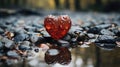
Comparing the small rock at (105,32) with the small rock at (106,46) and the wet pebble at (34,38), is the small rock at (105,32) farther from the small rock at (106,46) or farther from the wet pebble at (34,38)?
the wet pebble at (34,38)

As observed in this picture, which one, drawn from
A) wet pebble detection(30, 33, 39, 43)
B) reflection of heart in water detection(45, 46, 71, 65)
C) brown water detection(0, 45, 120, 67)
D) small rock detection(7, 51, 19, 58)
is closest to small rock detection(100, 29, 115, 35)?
brown water detection(0, 45, 120, 67)

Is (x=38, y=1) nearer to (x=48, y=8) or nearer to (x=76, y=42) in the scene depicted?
(x=48, y=8)

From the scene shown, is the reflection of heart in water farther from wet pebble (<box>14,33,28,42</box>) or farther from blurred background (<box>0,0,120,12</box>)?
blurred background (<box>0,0,120,12</box>)

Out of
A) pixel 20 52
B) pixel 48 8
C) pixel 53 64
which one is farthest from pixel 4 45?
pixel 48 8

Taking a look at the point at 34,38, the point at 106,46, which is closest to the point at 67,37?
the point at 34,38

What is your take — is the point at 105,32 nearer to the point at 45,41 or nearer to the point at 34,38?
the point at 45,41

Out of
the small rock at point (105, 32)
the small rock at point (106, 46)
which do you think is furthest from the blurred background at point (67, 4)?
the small rock at point (106, 46)

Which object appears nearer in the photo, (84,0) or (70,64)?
(70,64)

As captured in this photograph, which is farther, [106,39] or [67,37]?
[67,37]
